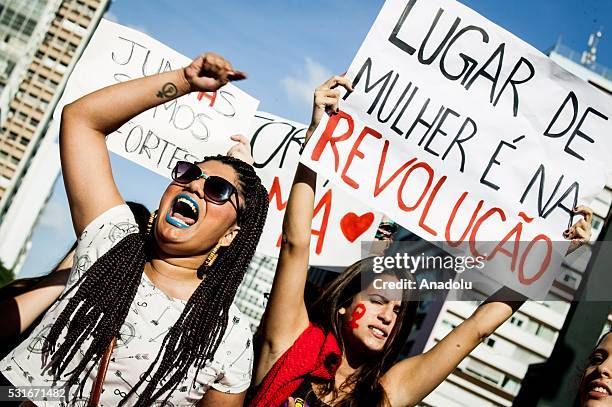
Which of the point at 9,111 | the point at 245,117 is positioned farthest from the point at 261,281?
the point at 245,117

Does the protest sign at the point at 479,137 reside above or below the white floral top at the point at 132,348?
above

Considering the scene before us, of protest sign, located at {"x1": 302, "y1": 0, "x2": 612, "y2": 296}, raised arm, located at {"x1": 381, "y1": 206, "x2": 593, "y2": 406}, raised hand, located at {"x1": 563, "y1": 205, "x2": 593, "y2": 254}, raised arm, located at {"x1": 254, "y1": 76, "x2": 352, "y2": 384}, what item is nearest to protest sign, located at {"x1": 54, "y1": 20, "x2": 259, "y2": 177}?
protest sign, located at {"x1": 302, "y1": 0, "x2": 612, "y2": 296}

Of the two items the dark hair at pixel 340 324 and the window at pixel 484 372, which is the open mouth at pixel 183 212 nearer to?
the dark hair at pixel 340 324

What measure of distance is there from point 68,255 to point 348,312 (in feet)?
4.67

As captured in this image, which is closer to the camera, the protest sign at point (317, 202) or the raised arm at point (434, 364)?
the raised arm at point (434, 364)

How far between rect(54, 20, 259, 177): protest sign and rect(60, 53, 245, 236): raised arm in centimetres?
196

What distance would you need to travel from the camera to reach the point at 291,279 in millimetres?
3123

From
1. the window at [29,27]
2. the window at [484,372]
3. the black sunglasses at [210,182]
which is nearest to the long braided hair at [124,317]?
the black sunglasses at [210,182]

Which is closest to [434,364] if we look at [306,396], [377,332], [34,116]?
[377,332]

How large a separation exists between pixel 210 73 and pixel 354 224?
8.27 ft

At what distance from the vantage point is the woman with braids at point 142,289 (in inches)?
102

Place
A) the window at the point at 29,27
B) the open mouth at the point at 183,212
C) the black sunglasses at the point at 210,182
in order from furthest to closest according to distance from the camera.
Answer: the window at the point at 29,27, the black sunglasses at the point at 210,182, the open mouth at the point at 183,212

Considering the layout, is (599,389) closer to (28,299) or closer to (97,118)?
(97,118)

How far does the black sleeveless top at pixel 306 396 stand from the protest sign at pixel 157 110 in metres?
2.10
